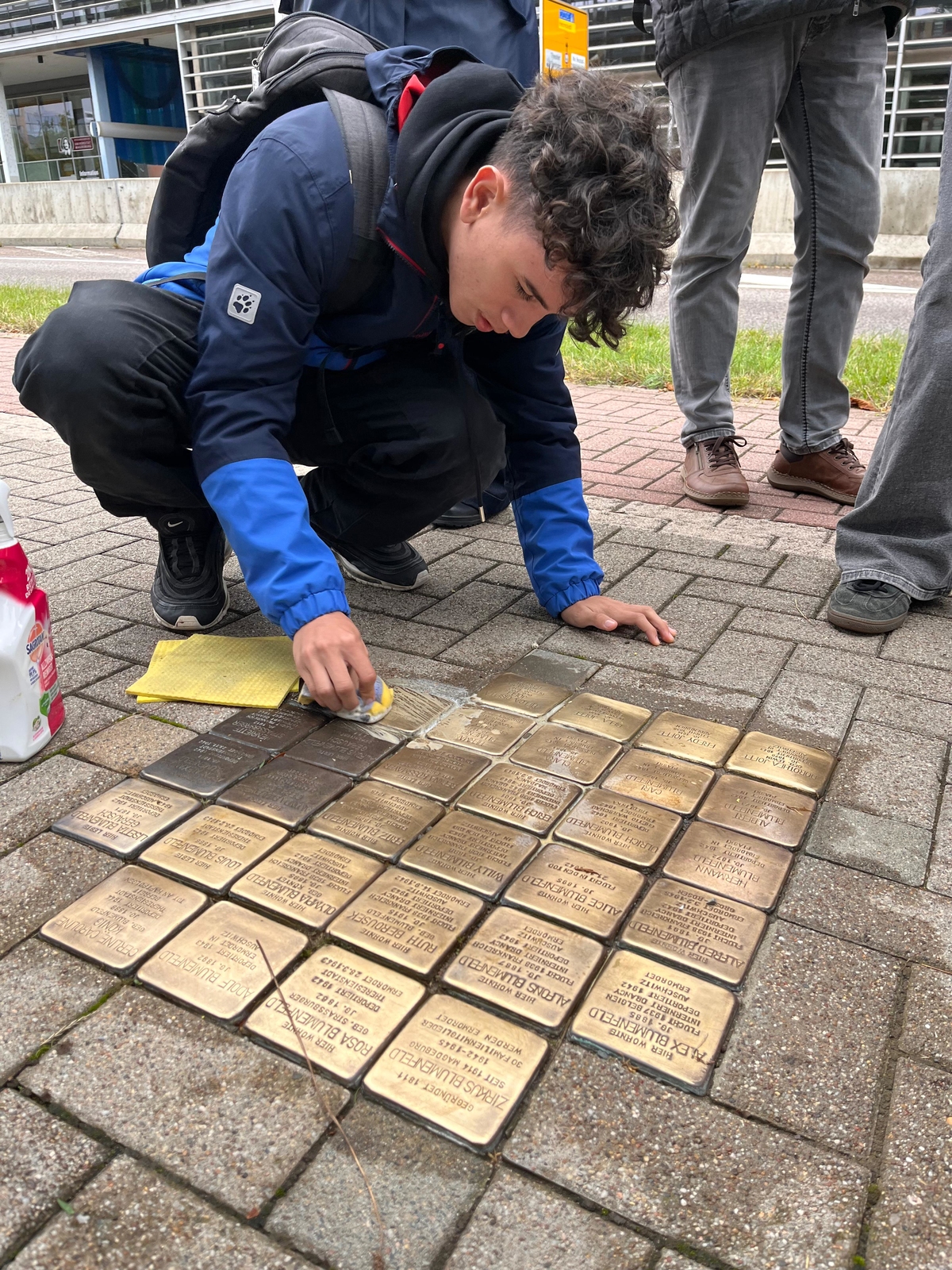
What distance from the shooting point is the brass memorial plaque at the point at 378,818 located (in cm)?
154

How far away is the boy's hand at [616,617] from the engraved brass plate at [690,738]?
363 millimetres

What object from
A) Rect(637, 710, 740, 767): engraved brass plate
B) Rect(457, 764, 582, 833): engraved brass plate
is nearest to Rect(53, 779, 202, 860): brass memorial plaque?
Rect(457, 764, 582, 833): engraved brass plate

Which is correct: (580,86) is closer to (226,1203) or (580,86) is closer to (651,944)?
(651,944)

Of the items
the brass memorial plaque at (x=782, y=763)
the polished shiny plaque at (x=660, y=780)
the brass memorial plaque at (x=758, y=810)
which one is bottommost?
the brass memorial plaque at (x=782, y=763)

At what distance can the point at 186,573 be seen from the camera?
7.59 feet

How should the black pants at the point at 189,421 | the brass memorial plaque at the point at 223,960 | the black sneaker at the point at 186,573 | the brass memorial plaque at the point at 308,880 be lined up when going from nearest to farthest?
the brass memorial plaque at the point at 223,960
the brass memorial plaque at the point at 308,880
the black pants at the point at 189,421
the black sneaker at the point at 186,573

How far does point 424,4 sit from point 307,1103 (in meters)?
2.53

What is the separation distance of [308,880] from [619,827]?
492 millimetres

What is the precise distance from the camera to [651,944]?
1.35 m

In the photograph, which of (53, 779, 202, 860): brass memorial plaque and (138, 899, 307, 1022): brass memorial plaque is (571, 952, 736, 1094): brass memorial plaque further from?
(53, 779, 202, 860): brass memorial plaque

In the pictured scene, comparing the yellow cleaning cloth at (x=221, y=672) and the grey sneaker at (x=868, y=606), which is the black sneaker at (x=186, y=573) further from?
the grey sneaker at (x=868, y=606)

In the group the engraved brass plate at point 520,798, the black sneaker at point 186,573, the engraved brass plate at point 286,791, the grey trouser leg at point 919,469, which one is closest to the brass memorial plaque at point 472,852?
the engraved brass plate at point 520,798

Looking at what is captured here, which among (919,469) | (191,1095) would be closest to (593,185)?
(919,469)

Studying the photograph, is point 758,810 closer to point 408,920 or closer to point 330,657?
point 408,920
